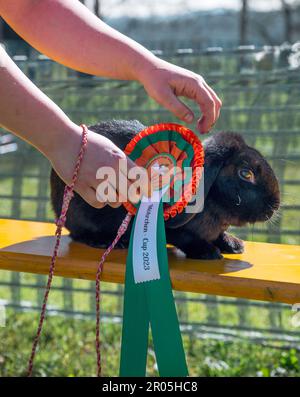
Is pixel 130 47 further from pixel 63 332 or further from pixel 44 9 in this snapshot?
pixel 63 332

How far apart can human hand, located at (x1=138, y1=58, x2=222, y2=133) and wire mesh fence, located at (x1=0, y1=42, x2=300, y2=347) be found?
3.76ft

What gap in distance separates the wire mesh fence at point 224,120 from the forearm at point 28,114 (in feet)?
4.81

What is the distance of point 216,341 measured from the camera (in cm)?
342

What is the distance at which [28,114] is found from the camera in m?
1.62

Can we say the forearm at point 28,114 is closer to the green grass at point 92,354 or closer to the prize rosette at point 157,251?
the prize rosette at point 157,251

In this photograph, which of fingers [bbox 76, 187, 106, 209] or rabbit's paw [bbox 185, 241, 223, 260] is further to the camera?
rabbit's paw [bbox 185, 241, 223, 260]

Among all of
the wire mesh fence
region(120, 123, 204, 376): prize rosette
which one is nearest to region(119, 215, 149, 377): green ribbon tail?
region(120, 123, 204, 376): prize rosette

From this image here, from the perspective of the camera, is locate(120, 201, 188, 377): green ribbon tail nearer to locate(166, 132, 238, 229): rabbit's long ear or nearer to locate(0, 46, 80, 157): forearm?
locate(166, 132, 238, 229): rabbit's long ear

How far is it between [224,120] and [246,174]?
4.29ft

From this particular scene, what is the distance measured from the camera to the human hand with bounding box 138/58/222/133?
1.81m

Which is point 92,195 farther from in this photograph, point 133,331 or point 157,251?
point 133,331

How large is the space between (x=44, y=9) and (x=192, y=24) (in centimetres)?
1303

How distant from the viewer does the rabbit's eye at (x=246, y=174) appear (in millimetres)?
2025
